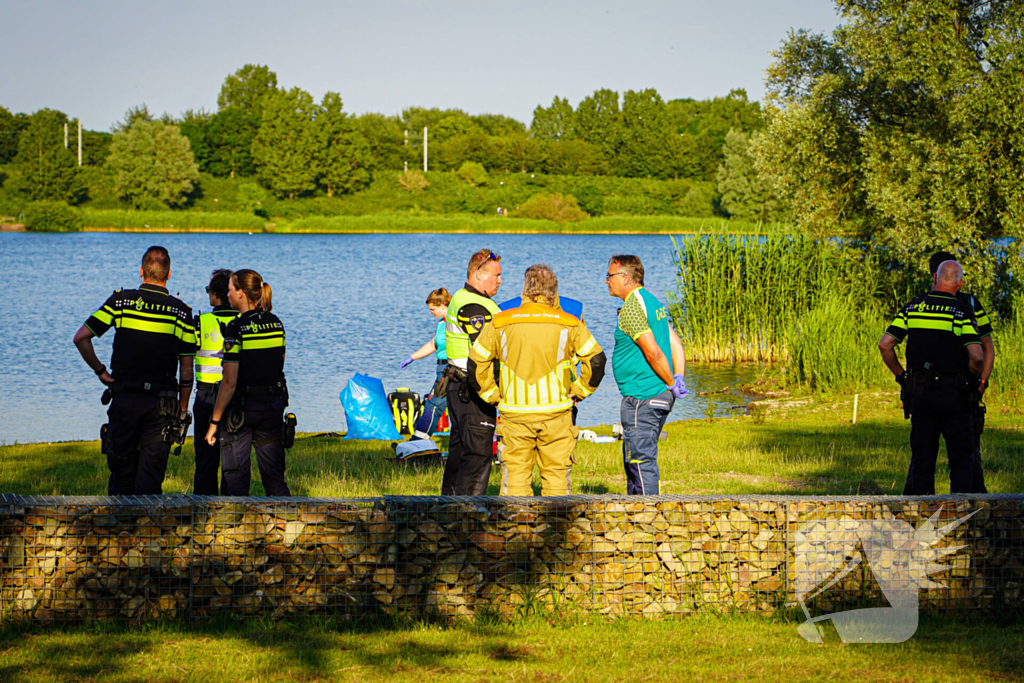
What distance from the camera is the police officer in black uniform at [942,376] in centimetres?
699

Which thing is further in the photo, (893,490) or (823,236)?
(823,236)

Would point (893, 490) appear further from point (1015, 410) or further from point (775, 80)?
point (775, 80)

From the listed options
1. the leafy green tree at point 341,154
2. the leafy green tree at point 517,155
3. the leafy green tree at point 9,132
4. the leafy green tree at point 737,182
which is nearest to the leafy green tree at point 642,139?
the leafy green tree at point 517,155

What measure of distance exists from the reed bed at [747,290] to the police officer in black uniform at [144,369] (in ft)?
54.5

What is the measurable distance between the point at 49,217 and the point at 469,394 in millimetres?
90214

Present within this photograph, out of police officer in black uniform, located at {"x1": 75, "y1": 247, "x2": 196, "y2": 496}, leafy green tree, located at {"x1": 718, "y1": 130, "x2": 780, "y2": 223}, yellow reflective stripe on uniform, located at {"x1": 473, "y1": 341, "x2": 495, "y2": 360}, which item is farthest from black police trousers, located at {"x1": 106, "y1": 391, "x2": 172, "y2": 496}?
leafy green tree, located at {"x1": 718, "y1": 130, "x2": 780, "y2": 223}

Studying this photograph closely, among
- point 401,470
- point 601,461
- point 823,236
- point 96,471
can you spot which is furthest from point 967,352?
point 823,236

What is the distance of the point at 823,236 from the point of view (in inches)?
882

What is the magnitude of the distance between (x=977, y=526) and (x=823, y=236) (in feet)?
59.3

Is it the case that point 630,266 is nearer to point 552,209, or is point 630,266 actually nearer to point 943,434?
point 943,434

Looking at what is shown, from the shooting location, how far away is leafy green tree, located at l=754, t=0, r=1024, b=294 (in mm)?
17578

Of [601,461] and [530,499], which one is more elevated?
[530,499]

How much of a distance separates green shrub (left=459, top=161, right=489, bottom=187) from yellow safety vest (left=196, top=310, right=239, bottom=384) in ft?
330

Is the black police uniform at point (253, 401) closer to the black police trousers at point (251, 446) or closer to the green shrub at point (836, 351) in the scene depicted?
the black police trousers at point (251, 446)
